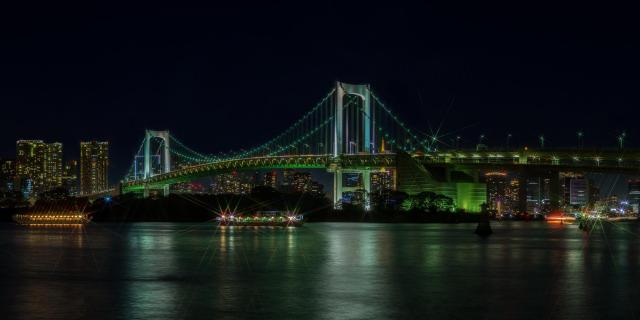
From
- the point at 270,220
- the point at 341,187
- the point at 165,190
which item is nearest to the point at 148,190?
the point at 165,190

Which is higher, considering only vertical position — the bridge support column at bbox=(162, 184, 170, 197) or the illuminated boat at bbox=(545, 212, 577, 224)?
the bridge support column at bbox=(162, 184, 170, 197)

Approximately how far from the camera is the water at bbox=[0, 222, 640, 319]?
15375 mm

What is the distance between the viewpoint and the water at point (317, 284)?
50.4 ft

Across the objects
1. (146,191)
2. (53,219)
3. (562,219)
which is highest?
(146,191)

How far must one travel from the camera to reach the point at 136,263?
26000mm

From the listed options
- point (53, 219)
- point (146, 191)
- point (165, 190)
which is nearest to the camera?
point (53, 219)

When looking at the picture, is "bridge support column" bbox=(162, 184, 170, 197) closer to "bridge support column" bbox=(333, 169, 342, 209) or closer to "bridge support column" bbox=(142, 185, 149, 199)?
"bridge support column" bbox=(142, 185, 149, 199)

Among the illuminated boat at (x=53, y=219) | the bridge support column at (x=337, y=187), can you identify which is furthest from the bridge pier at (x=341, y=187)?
the illuminated boat at (x=53, y=219)

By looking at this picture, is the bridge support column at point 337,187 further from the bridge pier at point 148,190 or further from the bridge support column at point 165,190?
the bridge support column at point 165,190

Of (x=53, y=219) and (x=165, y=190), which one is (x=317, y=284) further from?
(x=165, y=190)

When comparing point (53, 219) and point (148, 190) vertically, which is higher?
point (148, 190)

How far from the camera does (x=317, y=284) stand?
777 inches

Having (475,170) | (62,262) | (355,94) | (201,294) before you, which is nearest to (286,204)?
(355,94)

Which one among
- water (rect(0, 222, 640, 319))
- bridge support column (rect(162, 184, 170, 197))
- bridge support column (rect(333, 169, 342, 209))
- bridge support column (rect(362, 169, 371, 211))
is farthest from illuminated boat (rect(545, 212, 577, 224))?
water (rect(0, 222, 640, 319))
